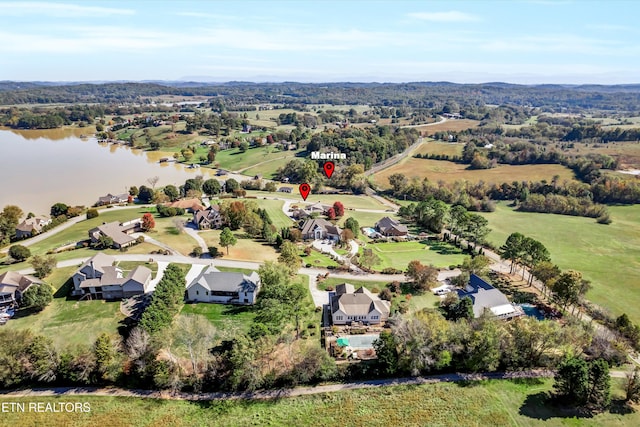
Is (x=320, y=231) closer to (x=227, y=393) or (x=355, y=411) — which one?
(x=227, y=393)

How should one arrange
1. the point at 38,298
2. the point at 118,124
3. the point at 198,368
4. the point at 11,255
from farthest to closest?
1. the point at 118,124
2. the point at 11,255
3. the point at 38,298
4. the point at 198,368

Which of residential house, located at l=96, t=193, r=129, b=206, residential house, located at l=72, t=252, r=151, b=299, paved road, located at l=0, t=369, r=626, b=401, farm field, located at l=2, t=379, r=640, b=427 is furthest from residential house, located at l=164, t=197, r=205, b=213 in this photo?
farm field, located at l=2, t=379, r=640, b=427

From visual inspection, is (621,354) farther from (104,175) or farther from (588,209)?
(104,175)

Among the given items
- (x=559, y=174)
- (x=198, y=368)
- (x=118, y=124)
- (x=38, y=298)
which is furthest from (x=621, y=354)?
(x=118, y=124)

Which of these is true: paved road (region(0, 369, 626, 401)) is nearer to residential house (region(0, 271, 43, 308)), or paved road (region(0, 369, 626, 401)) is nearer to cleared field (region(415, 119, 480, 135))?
residential house (region(0, 271, 43, 308))

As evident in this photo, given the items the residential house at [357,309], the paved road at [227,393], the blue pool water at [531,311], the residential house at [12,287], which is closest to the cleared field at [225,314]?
the paved road at [227,393]

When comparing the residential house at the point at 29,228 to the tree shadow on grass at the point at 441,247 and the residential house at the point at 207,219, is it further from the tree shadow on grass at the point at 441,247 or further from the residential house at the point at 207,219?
the tree shadow on grass at the point at 441,247
